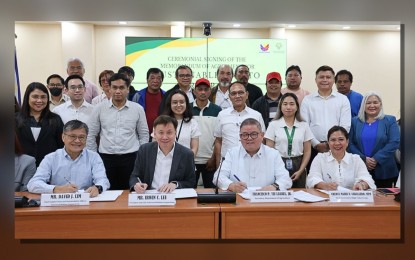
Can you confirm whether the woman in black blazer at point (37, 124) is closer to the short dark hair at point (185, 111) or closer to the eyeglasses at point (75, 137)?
the eyeglasses at point (75, 137)

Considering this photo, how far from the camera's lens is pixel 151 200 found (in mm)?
1392

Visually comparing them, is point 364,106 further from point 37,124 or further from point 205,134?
point 37,124

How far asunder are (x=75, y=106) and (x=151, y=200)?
5.02 ft

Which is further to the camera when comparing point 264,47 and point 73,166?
point 264,47

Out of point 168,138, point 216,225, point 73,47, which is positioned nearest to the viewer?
point 216,225

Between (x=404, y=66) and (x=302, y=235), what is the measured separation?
0.82 metres

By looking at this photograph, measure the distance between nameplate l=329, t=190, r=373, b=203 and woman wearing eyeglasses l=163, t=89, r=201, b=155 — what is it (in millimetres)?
1172

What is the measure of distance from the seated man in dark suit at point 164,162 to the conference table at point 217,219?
22.6 inches

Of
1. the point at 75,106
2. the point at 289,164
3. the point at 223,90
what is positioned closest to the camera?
the point at 289,164

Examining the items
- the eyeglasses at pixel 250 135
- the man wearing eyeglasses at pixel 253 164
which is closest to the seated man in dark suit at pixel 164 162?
the man wearing eyeglasses at pixel 253 164

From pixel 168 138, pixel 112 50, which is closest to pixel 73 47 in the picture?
pixel 112 50

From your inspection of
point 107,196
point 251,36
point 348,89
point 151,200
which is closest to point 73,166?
point 107,196

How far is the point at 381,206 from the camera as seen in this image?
1.35 meters
